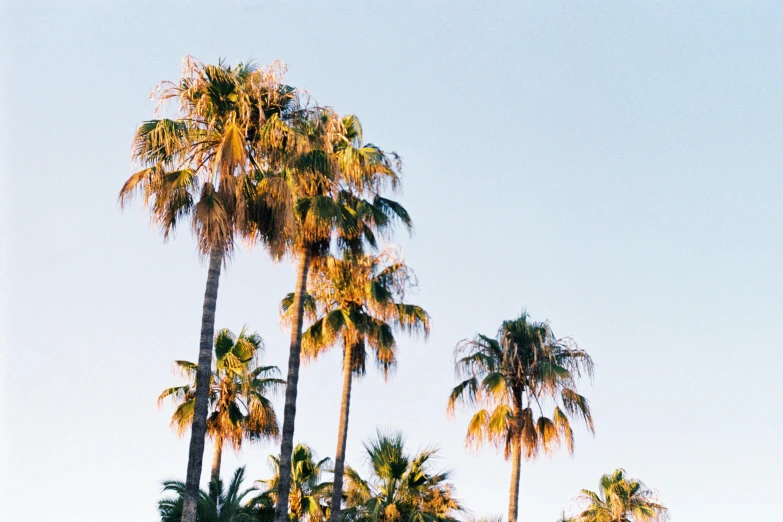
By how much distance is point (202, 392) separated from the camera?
2267cm

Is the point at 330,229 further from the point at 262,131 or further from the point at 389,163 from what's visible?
the point at 262,131

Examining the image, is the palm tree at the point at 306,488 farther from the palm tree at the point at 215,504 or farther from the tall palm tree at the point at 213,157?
the tall palm tree at the point at 213,157

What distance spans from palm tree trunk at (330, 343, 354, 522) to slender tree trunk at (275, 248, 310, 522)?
105 inches

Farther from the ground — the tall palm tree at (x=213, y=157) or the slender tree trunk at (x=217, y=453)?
the tall palm tree at (x=213, y=157)

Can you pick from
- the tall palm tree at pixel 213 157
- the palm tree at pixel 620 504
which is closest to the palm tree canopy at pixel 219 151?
the tall palm tree at pixel 213 157

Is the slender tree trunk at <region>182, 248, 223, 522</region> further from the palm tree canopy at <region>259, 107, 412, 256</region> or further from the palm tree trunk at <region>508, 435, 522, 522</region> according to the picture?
the palm tree trunk at <region>508, 435, 522, 522</region>

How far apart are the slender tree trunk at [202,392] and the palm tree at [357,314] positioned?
31.0 feet

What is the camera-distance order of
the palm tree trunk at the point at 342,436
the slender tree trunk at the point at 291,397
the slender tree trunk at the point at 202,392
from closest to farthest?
the slender tree trunk at the point at 202,392 < the slender tree trunk at the point at 291,397 < the palm tree trunk at the point at 342,436

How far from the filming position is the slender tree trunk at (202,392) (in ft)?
72.1

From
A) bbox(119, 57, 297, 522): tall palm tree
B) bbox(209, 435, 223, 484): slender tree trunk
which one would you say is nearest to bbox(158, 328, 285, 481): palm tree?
bbox(209, 435, 223, 484): slender tree trunk

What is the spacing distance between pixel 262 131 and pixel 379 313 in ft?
35.8

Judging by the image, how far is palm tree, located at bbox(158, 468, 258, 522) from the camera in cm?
3066

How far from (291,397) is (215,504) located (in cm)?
451

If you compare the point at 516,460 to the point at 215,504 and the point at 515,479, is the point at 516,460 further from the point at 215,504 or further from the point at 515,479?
the point at 215,504
